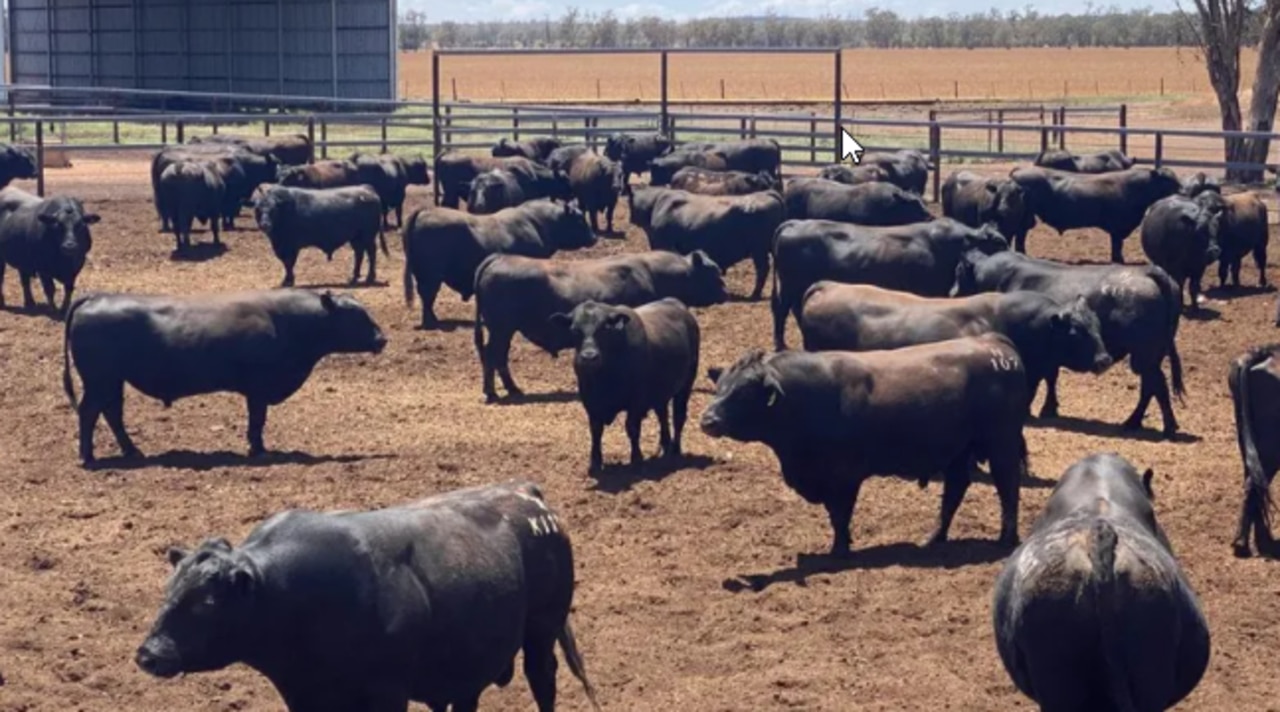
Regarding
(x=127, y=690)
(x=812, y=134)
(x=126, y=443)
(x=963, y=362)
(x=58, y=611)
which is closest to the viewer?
(x=127, y=690)

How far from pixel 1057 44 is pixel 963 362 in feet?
521

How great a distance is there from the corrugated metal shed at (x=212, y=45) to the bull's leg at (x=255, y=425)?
31.3 m

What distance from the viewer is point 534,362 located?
50.3 feet

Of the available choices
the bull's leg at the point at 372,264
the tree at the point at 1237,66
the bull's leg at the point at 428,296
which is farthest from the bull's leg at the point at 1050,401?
the tree at the point at 1237,66

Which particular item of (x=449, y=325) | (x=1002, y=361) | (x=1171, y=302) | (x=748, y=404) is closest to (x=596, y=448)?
(x=748, y=404)

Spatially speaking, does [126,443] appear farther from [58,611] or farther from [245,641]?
[245,641]

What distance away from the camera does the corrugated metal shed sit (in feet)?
144

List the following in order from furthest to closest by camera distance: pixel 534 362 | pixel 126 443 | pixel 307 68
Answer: pixel 307 68 → pixel 534 362 → pixel 126 443

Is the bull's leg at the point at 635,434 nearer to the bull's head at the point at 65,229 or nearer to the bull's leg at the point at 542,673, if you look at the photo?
the bull's leg at the point at 542,673

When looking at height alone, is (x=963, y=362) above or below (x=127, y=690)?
above

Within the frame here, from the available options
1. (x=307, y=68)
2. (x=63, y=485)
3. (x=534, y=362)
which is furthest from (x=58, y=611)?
(x=307, y=68)

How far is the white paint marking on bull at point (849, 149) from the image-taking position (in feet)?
88.3

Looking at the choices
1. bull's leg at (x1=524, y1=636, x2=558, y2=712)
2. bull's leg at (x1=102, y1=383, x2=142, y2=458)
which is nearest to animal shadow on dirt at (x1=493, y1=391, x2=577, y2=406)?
bull's leg at (x1=102, y1=383, x2=142, y2=458)

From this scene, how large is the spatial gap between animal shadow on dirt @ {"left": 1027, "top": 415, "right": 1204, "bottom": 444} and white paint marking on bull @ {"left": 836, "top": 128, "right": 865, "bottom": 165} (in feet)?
42.0
